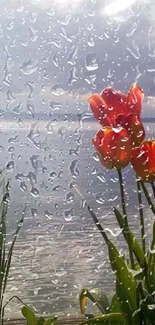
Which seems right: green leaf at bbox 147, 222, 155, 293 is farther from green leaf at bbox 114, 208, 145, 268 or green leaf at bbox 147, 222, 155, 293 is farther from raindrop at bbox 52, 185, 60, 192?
raindrop at bbox 52, 185, 60, 192

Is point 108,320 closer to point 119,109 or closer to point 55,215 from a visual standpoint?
point 119,109

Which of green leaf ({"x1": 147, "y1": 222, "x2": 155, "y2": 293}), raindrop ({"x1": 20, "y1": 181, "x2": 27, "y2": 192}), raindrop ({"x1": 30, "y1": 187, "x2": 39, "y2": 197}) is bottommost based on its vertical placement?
raindrop ({"x1": 30, "y1": 187, "x2": 39, "y2": 197})

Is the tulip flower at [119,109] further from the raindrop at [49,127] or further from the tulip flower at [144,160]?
the raindrop at [49,127]

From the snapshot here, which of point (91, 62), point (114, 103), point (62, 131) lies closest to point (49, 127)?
point (62, 131)

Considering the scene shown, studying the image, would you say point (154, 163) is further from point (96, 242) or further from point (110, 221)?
point (96, 242)

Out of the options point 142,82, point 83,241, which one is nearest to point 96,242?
point 83,241

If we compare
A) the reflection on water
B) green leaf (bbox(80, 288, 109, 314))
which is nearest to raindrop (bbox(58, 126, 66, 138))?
the reflection on water
